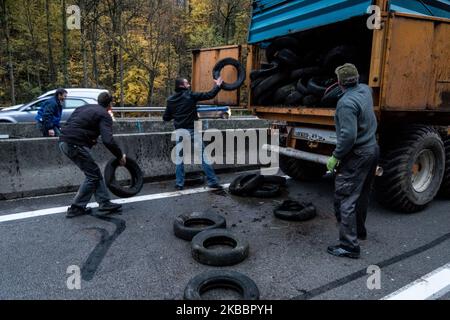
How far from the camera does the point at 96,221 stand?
4715mm

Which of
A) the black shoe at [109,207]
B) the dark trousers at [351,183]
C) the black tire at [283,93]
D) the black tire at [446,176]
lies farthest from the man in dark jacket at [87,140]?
the black tire at [446,176]

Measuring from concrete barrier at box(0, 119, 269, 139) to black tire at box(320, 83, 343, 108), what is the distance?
6.25 metres

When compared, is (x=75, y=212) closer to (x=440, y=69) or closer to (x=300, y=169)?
(x=300, y=169)

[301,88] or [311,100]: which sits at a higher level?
[301,88]

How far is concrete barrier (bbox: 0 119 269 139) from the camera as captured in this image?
1107 cm

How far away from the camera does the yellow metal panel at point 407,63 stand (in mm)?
4336

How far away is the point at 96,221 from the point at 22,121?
951 centimetres

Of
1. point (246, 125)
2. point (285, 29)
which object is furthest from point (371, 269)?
point (246, 125)

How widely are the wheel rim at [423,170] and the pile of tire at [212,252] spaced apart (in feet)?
9.86

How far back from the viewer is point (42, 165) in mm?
5922

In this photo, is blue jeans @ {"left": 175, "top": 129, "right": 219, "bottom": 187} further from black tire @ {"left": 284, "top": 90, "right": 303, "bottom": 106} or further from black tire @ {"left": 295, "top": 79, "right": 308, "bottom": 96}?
black tire @ {"left": 295, "top": 79, "right": 308, "bottom": 96}

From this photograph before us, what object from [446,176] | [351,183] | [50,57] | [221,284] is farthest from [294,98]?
[50,57]

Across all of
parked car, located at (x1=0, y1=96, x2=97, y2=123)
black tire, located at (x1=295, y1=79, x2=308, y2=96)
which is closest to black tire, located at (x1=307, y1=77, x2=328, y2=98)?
black tire, located at (x1=295, y1=79, x2=308, y2=96)

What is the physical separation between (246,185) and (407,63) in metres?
2.90
